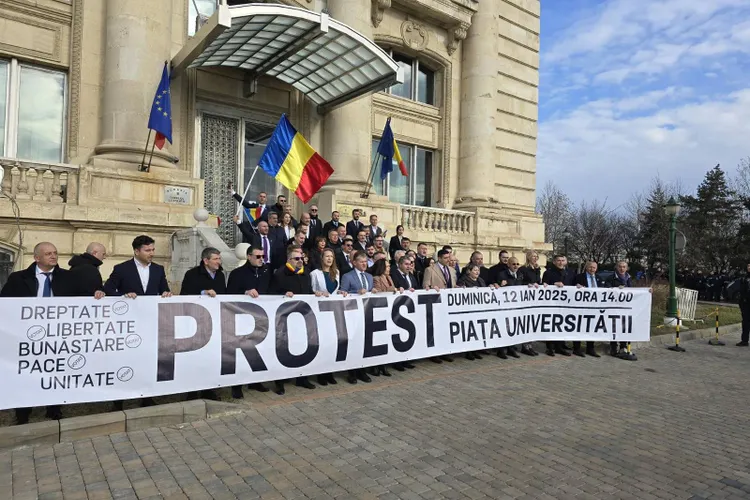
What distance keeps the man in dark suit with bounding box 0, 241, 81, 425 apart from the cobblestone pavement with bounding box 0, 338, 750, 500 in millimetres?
1527

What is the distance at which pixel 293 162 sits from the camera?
11.0m

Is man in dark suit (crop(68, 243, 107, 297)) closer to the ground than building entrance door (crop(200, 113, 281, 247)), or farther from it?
closer to the ground

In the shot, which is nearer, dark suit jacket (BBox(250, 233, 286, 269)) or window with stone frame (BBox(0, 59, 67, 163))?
dark suit jacket (BBox(250, 233, 286, 269))

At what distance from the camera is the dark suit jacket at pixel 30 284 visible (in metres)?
5.45

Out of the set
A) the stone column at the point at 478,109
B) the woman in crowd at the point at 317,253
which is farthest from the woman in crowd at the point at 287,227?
the stone column at the point at 478,109

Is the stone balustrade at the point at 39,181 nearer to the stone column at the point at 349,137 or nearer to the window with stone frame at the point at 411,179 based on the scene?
the stone column at the point at 349,137

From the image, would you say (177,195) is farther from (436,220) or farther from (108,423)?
(436,220)

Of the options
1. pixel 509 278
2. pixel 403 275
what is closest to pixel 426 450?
pixel 403 275

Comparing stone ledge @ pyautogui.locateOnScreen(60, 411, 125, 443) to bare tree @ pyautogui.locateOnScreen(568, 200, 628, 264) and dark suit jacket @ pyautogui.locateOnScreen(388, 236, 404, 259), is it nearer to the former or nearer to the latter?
dark suit jacket @ pyautogui.locateOnScreen(388, 236, 404, 259)

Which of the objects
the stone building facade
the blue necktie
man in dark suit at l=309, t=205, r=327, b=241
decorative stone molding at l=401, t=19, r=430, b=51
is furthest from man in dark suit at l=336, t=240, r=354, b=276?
decorative stone molding at l=401, t=19, r=430, b=51

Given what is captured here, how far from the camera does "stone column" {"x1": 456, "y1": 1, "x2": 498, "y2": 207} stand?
732 inches

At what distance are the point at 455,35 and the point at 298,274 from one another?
1439cm

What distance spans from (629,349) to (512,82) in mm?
12922

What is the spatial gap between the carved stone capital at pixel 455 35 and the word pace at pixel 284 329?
13007mm
